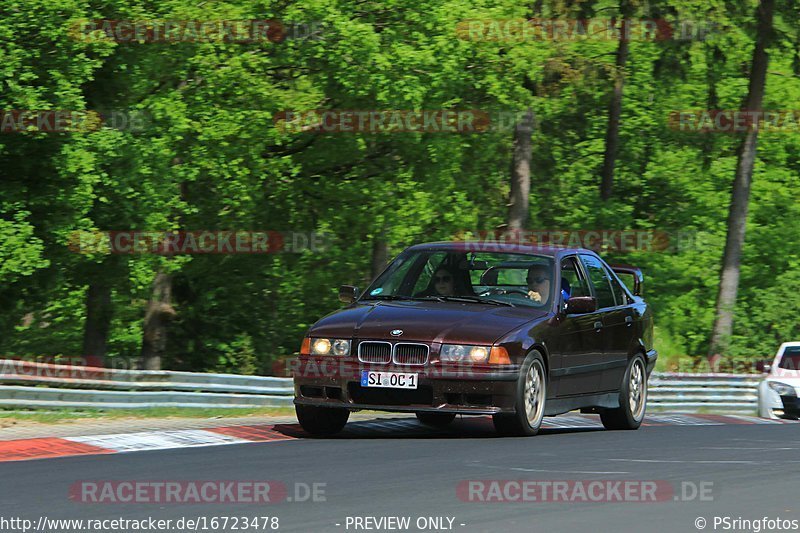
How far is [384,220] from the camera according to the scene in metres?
32.4

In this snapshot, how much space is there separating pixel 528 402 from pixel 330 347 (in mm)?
1713

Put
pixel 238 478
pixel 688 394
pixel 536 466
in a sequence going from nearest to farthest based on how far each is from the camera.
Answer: pixel 238 478 → pixel 536 466 → pixel 688 394

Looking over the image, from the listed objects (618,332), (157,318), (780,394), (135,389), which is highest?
(618,332)

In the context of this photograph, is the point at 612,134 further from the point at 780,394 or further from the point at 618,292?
the point at 618,292

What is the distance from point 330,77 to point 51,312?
10.6 m

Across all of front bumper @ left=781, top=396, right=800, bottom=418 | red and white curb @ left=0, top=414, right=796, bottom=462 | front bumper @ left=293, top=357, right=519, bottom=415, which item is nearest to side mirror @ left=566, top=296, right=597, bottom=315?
front bumper @ left=293, top=357, right=519, bottom=415

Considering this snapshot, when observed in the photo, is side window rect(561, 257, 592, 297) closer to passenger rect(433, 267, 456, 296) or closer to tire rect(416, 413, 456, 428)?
passenger rect(433, 267, 456, 296)

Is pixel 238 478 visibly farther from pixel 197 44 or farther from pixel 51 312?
pixel 51 312

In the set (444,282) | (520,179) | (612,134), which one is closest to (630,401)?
(444,282)

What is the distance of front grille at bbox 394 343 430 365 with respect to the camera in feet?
36.2

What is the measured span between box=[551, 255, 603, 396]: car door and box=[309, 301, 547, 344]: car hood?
0.47 m

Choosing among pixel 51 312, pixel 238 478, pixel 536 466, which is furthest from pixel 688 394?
pixel 51 312

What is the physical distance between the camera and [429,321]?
1128 centimetres

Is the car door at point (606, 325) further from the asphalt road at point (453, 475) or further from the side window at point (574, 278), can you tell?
the asphalt road at point (453, 475)
